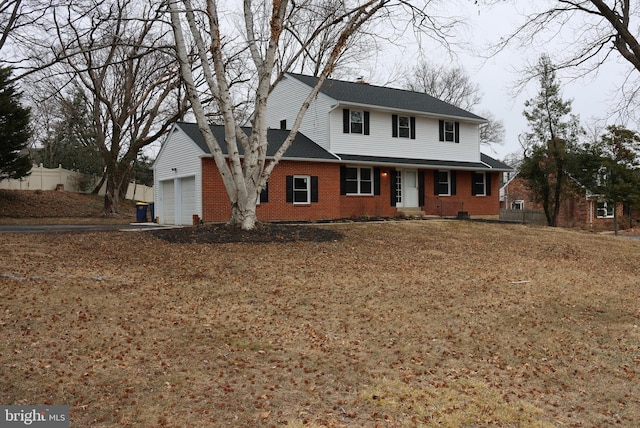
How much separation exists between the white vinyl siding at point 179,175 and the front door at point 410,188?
1030 cm

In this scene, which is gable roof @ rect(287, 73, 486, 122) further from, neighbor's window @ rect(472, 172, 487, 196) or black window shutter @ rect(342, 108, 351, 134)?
neighbor's window @ rect(472, 172, 487, 196)

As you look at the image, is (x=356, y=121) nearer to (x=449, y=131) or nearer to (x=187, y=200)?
(x=449, y=131)

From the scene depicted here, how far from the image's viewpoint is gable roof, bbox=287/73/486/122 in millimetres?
24266

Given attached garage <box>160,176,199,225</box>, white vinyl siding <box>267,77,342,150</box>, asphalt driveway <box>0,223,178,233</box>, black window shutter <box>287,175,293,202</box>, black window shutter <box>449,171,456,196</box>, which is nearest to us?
asphalt driveway <box>0,223,178,233</box>

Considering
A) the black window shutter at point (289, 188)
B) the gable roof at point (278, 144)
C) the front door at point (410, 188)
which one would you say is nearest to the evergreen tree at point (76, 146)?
the gable roof at point (278, 144)

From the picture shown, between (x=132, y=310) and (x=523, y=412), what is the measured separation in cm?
508

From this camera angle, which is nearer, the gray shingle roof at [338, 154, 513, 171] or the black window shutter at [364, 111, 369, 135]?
the gray shingle roof at [338, 154, 513, 171]

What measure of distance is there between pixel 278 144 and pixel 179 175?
14.5 ft

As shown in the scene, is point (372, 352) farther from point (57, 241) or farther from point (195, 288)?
point (57, 241)

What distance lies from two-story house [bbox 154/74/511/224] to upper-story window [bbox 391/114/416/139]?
2.1 inches

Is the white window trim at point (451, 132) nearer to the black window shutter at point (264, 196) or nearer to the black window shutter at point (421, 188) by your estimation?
the black window shutter at point (421, 188)

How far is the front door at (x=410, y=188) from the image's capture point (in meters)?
25.5

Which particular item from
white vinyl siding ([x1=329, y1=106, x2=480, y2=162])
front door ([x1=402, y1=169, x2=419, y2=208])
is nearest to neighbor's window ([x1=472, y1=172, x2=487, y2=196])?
white vinyl siding ([x1=329, y1=106, x2=480, y2=162])

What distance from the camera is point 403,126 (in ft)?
83.5
